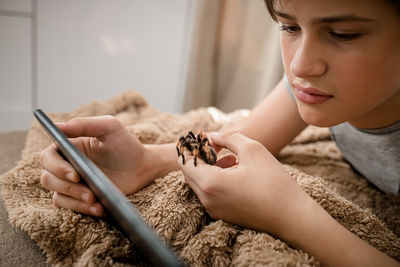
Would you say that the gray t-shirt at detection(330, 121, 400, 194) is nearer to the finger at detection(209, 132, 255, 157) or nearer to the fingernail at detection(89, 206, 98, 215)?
the finger at detection(209, 132, 255, 157)

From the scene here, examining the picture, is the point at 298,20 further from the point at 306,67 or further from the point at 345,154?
the point at 345,154

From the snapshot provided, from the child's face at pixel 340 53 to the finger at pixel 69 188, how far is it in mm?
438

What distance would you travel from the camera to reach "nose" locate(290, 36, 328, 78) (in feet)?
1.98

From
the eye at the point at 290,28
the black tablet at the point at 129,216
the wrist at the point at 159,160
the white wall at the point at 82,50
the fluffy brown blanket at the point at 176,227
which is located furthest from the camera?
the white wall at the point at 82,50

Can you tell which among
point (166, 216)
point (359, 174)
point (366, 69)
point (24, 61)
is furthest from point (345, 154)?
point (24, 61)

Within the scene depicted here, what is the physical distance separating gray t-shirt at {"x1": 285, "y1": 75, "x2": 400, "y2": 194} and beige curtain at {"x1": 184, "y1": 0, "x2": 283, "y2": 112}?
3.33 ft

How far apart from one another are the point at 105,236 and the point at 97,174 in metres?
0.17

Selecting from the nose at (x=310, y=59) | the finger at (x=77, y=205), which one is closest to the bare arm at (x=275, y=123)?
the nose at (x=310, y=59)

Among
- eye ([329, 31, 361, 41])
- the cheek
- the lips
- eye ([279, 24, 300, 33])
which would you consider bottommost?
the lips

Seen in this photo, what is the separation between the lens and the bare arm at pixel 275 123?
0.96 m

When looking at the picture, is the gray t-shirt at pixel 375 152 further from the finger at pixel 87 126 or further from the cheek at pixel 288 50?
the finger at pixel 87 126

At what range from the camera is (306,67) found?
2.02 ft

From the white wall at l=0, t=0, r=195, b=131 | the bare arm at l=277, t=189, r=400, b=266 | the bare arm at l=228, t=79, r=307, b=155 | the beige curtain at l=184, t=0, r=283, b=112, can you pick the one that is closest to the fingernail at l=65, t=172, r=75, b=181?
the bare arm at l=277, t=189, r=400, b=266

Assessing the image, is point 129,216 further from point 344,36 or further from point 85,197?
point 344,36
